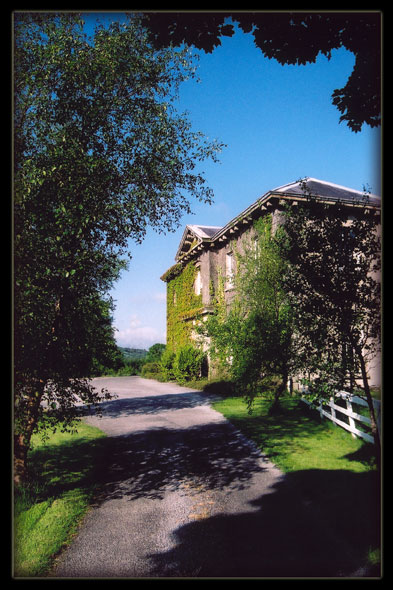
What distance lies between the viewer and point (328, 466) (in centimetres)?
712

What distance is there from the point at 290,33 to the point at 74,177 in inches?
150

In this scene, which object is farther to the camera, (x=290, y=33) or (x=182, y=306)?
(x=182, y=306)

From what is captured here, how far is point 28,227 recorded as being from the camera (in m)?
4.67

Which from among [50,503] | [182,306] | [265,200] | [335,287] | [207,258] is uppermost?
[265,200]

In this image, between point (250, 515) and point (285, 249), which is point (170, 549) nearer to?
point (250, 515)

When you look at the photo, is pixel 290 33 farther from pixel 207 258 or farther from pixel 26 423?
pixel 207 258

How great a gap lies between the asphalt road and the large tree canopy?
575 centimetres

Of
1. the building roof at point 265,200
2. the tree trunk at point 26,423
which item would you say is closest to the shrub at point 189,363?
the building roof at point 265,200

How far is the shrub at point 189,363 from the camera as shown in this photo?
2317 cm

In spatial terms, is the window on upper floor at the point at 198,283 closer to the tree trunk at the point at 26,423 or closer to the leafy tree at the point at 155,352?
the leafy tree at the point at 155,352

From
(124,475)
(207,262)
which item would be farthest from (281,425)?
(207,262)

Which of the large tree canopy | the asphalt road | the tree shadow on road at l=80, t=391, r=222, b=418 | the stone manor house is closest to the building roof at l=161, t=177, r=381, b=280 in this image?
the stone manor house

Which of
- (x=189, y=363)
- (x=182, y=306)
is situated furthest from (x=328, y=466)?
(x=182, y=306)
